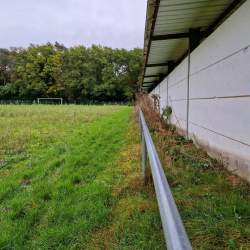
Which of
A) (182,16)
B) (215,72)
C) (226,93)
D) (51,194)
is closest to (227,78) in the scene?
(226,93)

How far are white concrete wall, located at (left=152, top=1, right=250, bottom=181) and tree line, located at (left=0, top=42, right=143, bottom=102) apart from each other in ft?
112

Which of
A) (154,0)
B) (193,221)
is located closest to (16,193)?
(193,221)

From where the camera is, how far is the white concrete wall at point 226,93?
2.04m

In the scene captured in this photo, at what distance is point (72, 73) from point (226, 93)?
39989 millimetres

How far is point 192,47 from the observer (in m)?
4.19

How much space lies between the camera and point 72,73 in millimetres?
37938

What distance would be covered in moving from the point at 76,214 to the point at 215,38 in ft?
11.5

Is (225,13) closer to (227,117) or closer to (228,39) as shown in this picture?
(228,39)

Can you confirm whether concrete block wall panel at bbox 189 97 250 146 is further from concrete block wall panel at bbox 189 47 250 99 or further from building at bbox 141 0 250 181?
concrete block wall panel at bbox 189 47 250 99

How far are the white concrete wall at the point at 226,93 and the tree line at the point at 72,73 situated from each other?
3407 centimetres

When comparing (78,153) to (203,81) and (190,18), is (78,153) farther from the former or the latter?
(190,18)

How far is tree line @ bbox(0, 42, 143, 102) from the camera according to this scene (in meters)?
36.0

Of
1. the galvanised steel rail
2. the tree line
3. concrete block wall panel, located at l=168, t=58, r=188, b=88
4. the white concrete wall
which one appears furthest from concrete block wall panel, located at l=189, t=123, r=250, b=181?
the tree line

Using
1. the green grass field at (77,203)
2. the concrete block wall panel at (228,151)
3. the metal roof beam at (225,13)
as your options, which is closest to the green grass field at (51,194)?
the green grass field at (77,203)
